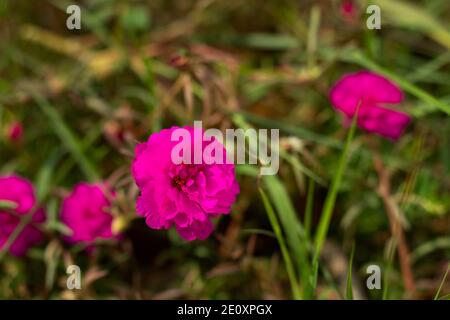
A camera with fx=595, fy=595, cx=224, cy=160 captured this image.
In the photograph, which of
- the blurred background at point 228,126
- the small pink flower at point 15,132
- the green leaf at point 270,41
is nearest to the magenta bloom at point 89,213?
the blurred background at point 228,126

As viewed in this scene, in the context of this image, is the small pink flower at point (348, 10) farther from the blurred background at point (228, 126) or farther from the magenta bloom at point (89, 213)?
the magenta bloom at point (89, 213)

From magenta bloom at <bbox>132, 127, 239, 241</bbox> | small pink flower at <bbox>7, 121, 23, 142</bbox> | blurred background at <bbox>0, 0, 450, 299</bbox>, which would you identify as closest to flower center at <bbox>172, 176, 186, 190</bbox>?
magenta bloom at <bbox>132, 127, 239, 241</bbox>

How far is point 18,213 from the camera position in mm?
1009

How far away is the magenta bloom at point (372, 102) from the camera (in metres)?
0.99

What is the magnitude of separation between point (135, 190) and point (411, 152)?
0.61 meters

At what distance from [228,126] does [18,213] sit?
1.27ft

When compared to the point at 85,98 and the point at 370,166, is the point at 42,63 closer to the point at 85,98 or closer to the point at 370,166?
the point at 85,98

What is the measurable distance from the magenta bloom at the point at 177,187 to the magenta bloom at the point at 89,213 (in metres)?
0.32

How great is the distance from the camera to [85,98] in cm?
119

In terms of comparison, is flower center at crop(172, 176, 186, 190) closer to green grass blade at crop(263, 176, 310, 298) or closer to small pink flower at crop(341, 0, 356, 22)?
green grass blade at crop(263, 176, 310, 298)

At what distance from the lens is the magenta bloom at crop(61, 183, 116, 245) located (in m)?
0.99

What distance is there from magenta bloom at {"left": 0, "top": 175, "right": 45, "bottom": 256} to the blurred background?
0.14 ft

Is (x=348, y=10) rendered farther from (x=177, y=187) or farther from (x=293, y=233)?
(x=177, y=187)
